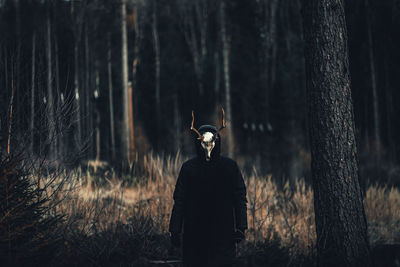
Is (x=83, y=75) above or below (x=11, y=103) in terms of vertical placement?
above

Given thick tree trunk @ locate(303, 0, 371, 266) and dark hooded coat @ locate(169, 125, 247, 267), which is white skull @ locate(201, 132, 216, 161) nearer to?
dark hooded coat @ locate(169, 125, 247, 267)

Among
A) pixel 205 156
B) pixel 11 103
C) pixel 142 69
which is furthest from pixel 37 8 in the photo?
pixel 205 156

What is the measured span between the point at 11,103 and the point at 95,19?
1537 centimetres

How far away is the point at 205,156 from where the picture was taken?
3646 millimetres

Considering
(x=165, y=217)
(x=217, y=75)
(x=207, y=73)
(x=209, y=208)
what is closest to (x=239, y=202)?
(x=209, y=208)

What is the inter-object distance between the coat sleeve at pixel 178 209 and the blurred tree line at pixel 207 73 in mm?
8462

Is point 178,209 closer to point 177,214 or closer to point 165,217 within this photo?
point 177,214

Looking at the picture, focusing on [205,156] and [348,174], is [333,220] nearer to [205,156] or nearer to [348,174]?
[348,174]

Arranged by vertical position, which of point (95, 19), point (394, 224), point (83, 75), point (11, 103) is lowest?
point (394, 224)

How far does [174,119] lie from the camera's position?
24.5m

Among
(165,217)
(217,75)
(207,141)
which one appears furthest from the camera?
(217,75)

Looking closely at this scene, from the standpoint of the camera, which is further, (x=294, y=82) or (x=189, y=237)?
(x=294, y=82)

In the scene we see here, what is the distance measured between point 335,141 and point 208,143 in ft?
5.09

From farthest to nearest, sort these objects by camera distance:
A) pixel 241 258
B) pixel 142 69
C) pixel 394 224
A: pixel 142 69, pixel 394 224, pixel 241 258
